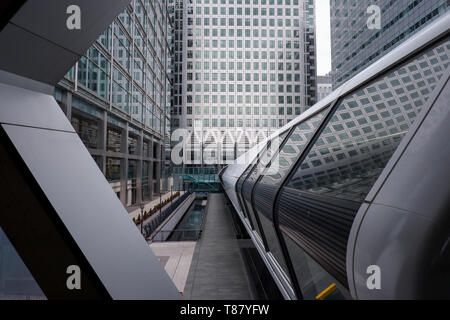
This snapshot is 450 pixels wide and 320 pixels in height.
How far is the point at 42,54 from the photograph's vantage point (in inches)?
63.8

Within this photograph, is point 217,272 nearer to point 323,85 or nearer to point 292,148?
point 292,148

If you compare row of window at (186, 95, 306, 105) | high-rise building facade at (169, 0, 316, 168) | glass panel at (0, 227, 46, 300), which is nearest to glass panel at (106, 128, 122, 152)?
glass panel at (0, 227, 46, 300)

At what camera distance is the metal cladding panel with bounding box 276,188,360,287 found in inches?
61.7

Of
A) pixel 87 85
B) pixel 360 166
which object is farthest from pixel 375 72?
pixel 87 85

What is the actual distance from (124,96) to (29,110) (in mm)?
23155

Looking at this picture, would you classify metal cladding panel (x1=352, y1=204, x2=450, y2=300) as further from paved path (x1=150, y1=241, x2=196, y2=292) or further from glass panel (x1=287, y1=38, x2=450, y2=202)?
paved path (x1=150, y1=241, x2=196, y2=292)

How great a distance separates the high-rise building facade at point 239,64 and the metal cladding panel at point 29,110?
193 feet

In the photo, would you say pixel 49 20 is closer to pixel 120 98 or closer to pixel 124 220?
pixel 124 220

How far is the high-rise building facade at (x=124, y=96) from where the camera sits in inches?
637

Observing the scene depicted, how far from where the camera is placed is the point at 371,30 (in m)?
46.2

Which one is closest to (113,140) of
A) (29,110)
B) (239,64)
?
(29,110)

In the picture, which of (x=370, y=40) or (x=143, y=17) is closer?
(x=143, y=17)

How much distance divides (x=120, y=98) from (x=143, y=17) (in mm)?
11712

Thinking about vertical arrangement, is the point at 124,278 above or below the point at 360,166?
below
